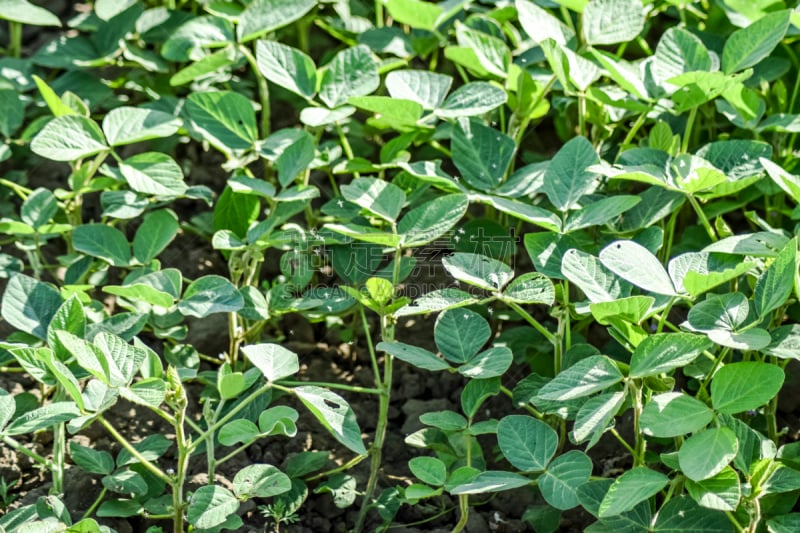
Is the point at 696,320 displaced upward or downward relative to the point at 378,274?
upward

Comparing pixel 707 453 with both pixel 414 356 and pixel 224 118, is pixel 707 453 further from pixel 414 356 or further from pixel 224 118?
pixel 224 118

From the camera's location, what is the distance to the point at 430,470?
54.2 inches

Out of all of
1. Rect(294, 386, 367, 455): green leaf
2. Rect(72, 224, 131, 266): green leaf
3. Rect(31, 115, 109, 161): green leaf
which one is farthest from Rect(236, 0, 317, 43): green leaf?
Rect(294, 386, 367, 455): green leaf

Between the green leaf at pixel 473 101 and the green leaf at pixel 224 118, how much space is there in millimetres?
344

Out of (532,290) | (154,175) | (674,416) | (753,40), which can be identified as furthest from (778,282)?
(154,175)

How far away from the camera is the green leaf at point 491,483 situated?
1.28 meters

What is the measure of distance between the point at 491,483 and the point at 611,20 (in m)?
0.93

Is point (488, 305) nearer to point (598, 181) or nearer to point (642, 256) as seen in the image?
point (598, 181)

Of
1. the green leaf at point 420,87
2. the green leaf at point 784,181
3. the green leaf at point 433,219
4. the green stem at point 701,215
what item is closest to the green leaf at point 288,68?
the green leaf at point 420,87

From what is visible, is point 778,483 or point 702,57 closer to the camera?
point 778,483

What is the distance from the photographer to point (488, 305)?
1.79 meters

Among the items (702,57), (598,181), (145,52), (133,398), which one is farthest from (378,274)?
(145,52)

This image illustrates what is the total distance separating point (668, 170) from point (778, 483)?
53 cm

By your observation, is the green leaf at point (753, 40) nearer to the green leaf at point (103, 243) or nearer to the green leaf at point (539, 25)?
the green leaf at point (539, 25)
